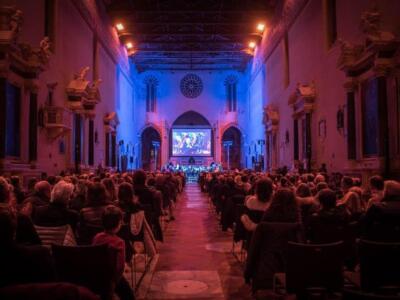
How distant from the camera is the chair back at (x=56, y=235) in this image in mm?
4734

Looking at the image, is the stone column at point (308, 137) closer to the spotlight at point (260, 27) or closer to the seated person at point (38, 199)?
the spotlight at point (260, 27)

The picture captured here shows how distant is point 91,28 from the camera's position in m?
23.2

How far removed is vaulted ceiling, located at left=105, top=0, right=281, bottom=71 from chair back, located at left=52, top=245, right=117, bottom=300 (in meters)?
24.3

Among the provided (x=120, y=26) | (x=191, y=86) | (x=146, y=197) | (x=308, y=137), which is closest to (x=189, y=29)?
(x=120, y=26)

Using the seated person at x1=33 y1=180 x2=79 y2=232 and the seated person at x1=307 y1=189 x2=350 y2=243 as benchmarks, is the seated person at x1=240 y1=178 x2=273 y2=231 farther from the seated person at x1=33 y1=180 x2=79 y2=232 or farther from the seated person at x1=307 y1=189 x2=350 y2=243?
the seated person at x1=33 y1=180 x2=79 y2=232

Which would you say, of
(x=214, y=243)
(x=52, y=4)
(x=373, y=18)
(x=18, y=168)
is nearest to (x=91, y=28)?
(x=52, y=4)

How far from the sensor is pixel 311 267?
3.81m

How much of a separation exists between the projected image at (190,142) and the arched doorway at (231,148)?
1.57 meters

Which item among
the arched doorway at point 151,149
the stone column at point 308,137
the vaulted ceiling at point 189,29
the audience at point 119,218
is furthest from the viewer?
the arched doorway at point 151,149

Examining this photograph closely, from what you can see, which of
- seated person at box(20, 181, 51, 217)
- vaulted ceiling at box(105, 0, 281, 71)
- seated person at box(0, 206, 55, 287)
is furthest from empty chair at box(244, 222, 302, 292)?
vaulted ceiling at box(105, 0, 281, 71)

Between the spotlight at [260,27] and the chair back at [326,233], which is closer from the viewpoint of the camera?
the chair back at [326,233]

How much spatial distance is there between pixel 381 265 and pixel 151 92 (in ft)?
124

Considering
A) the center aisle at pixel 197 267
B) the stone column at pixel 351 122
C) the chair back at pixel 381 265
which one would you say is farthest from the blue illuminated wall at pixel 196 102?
the chair back at pixel 381 265

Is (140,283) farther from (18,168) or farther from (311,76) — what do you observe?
(311,76)
